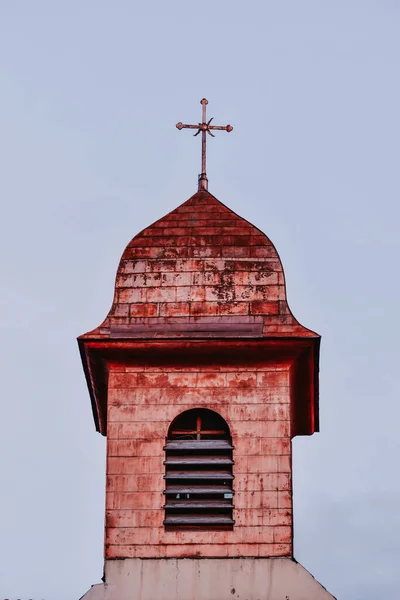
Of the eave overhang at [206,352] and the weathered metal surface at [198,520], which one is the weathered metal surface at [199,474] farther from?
the eave overhang at [206,352]

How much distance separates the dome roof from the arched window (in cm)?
149

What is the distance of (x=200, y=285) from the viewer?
3519cm

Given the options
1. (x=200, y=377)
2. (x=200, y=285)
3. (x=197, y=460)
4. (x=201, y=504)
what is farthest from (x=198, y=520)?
(x=200, y=285)

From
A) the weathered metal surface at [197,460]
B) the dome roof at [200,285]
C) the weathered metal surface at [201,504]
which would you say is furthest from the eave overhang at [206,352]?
the weathered metal surface at [201,504]

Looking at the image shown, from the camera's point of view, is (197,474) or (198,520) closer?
(198,520)

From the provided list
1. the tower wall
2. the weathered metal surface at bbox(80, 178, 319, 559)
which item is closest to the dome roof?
the weathered metal surface at bbox(80, 178, 319, 559)

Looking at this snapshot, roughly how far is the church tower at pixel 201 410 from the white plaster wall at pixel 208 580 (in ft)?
0.07

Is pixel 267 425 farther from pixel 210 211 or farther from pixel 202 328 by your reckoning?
pixel 210 211

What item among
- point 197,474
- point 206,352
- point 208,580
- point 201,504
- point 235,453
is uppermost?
point 206,352

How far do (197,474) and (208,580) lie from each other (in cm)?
190

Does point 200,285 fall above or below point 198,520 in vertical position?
above

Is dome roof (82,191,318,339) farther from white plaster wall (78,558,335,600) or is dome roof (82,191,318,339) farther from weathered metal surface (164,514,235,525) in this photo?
white plaster wall (78,558,335,600)

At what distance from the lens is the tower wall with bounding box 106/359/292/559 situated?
33312 millimetres

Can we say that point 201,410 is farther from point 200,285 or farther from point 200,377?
point 200,285
